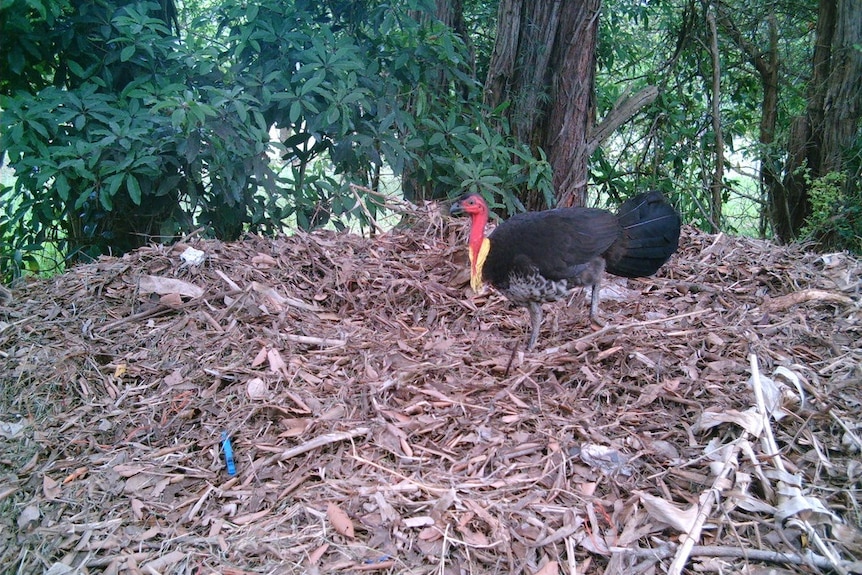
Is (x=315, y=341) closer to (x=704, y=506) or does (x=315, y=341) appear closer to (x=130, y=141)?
(x=704, y=506)

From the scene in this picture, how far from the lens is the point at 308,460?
2.75 metres

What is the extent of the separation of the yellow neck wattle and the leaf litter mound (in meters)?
0.24

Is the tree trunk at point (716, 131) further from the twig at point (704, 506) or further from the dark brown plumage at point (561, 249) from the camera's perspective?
the twig at point (704, 506)

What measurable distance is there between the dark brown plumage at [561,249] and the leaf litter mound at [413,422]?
269 millimetres

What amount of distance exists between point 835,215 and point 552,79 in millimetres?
2903

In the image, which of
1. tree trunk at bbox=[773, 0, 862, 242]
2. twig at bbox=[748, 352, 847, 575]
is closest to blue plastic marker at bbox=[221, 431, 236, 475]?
twig at bbox=[748, 352, 847, 575]

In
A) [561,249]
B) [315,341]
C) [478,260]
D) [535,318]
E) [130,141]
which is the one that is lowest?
[315,341]

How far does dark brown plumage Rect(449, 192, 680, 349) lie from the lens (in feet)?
12.4

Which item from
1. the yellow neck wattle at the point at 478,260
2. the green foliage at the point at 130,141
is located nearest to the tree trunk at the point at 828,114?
the yellow neck wattle at the point at 478,260

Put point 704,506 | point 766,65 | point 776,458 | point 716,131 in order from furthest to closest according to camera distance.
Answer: point 766,65
point 716,131
point 776,458
point 704,506

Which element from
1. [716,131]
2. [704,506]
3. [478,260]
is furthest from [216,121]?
[716,131]

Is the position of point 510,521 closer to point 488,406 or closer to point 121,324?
point 488,406

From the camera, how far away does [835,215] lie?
6.13 meters

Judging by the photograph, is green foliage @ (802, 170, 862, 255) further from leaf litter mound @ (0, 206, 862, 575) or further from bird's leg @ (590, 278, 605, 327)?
bird's leg @ (590, 278, 605, 327)
